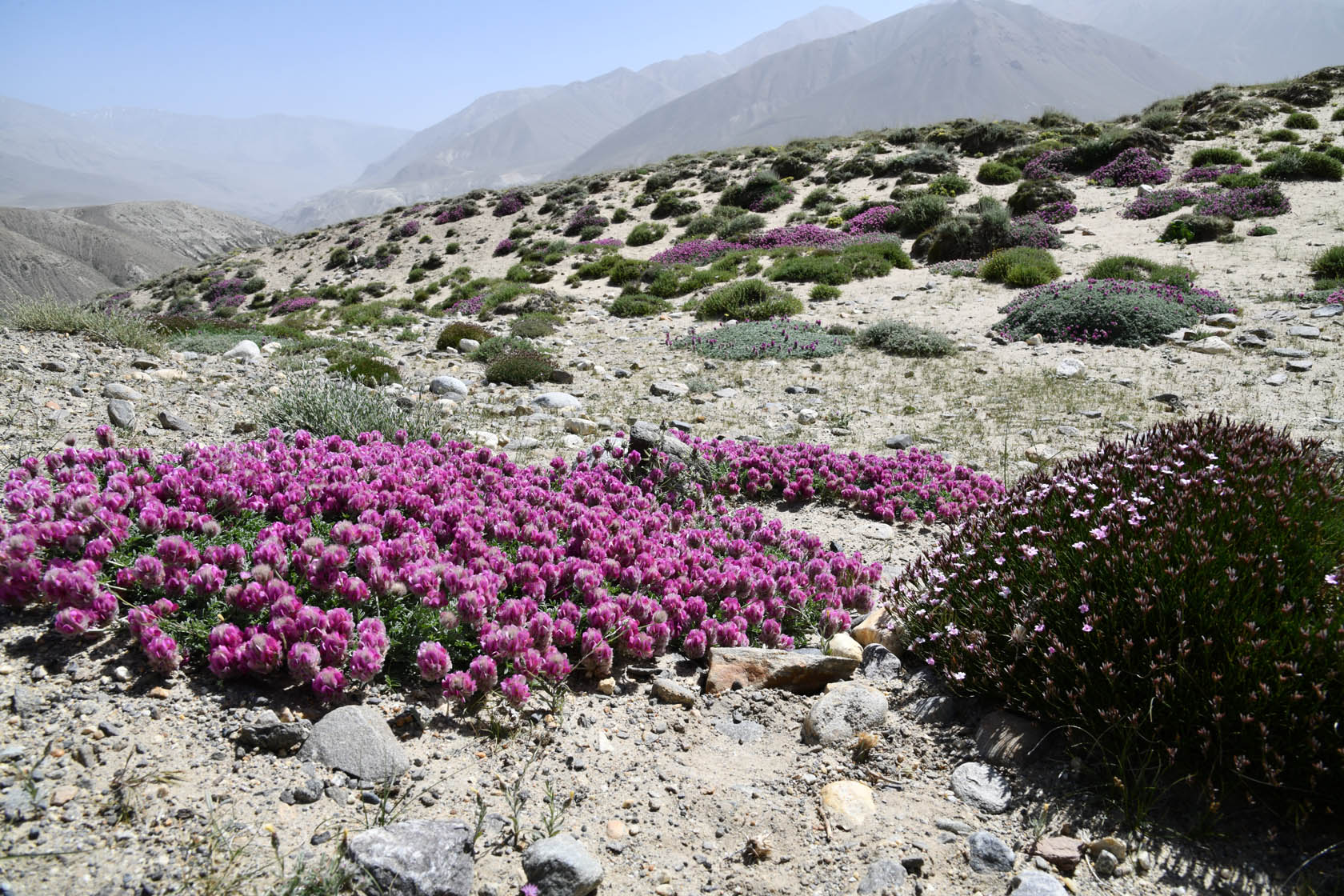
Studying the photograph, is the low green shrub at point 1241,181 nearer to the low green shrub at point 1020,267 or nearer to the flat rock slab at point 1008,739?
the low green shrub at point 1020,267

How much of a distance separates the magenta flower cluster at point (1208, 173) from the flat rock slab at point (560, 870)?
29.8 metres

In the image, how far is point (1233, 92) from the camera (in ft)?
107

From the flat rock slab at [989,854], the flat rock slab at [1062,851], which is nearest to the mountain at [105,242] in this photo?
the flat rock slab at [989,854]

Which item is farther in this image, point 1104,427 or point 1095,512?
point 1104,427

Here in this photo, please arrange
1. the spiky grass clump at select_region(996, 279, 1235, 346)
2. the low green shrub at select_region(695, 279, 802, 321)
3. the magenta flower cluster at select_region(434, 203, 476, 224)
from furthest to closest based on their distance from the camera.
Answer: the magenta flower cluster at select_region(434, 203, 476, 224), the low green shrub at select_region(695, 279, 802, 321), the spiky grass clump at select_region(996, 279, 1235, 346)

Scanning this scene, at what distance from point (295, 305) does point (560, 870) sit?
31474mm

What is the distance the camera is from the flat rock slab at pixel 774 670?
3834mm

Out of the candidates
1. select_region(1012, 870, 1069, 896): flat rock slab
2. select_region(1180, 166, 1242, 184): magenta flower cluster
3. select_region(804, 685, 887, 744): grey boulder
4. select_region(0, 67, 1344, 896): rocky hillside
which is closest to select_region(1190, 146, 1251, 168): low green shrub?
select_region(1180, 166, 1242, 184): magenta flower cluster

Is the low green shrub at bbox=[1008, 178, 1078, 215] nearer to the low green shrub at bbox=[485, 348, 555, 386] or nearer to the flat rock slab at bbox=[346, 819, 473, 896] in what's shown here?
the low green shrub at bbox=[485, 348, 555, 386]

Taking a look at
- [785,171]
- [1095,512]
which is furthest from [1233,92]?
[1095,512]

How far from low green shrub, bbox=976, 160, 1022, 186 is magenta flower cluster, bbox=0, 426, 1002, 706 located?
27.8m

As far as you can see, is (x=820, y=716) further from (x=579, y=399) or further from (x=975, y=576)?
(x=579, y=399)

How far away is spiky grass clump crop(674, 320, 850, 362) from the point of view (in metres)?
13.7

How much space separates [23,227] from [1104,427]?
6261 inches
